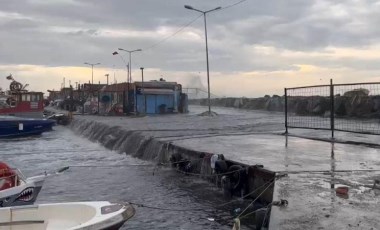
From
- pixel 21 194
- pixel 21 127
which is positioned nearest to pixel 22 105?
pixel 21 127

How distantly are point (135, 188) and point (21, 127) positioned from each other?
2243 centimetres

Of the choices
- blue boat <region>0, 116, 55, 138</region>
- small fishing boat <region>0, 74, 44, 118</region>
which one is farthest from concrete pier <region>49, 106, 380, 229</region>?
small fishing boat <region>0, 74, 44, 118</region>

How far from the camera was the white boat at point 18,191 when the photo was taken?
959cm

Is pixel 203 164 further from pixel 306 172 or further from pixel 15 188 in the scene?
pixel 15 188

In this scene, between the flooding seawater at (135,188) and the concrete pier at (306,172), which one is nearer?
the concrete pier at (306,172)

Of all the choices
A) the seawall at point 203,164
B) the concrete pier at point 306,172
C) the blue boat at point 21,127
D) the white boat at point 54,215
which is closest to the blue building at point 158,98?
the blue boat at point 21,127

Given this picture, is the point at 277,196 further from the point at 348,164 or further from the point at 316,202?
the point at 348,164

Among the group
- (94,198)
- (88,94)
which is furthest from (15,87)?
(94,198)

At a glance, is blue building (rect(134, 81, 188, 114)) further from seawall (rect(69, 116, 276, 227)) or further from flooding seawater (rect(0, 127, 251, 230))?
flooding seawater (rect(0, 127, 251, 230))

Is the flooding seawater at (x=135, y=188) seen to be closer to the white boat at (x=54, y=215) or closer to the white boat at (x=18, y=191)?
the white boat at (x=18, y=191)

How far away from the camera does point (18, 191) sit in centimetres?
989

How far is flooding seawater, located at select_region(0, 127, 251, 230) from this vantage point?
9.77 metres

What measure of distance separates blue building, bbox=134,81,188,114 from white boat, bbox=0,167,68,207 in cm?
3720

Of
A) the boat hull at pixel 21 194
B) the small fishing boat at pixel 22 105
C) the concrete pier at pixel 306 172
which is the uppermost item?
the small fishing boat at pixel 22 105
